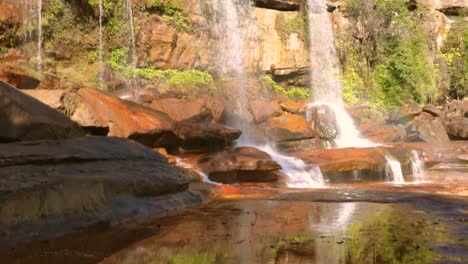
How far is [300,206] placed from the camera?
9484 mm

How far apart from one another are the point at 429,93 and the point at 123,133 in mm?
25109

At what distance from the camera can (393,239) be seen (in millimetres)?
6039

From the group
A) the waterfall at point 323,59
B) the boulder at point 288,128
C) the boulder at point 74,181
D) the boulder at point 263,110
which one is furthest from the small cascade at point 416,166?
the boulder at point 74,181

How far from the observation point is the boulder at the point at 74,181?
6.39m

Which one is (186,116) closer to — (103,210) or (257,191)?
(257,191)

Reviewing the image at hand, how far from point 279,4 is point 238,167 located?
1671cm

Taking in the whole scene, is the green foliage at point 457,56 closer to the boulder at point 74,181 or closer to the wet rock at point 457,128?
the wet rock at point 457,128

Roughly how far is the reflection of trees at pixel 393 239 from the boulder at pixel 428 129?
17383 millimetres

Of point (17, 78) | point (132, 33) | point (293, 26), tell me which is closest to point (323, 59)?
point (293, 26)

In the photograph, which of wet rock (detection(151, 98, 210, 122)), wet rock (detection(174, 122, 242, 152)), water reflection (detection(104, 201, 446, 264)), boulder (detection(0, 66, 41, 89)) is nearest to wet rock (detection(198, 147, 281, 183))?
wet rock (detection(174, 122, 242, 152))

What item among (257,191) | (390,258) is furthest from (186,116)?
(390,258)

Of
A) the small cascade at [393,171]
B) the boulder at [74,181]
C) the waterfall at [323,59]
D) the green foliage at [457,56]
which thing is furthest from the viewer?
the green foliage at [457,56]

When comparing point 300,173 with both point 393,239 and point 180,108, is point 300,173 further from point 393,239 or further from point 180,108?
point 393,239

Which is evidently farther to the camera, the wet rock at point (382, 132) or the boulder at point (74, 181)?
the wet rock at point (382, 132)
